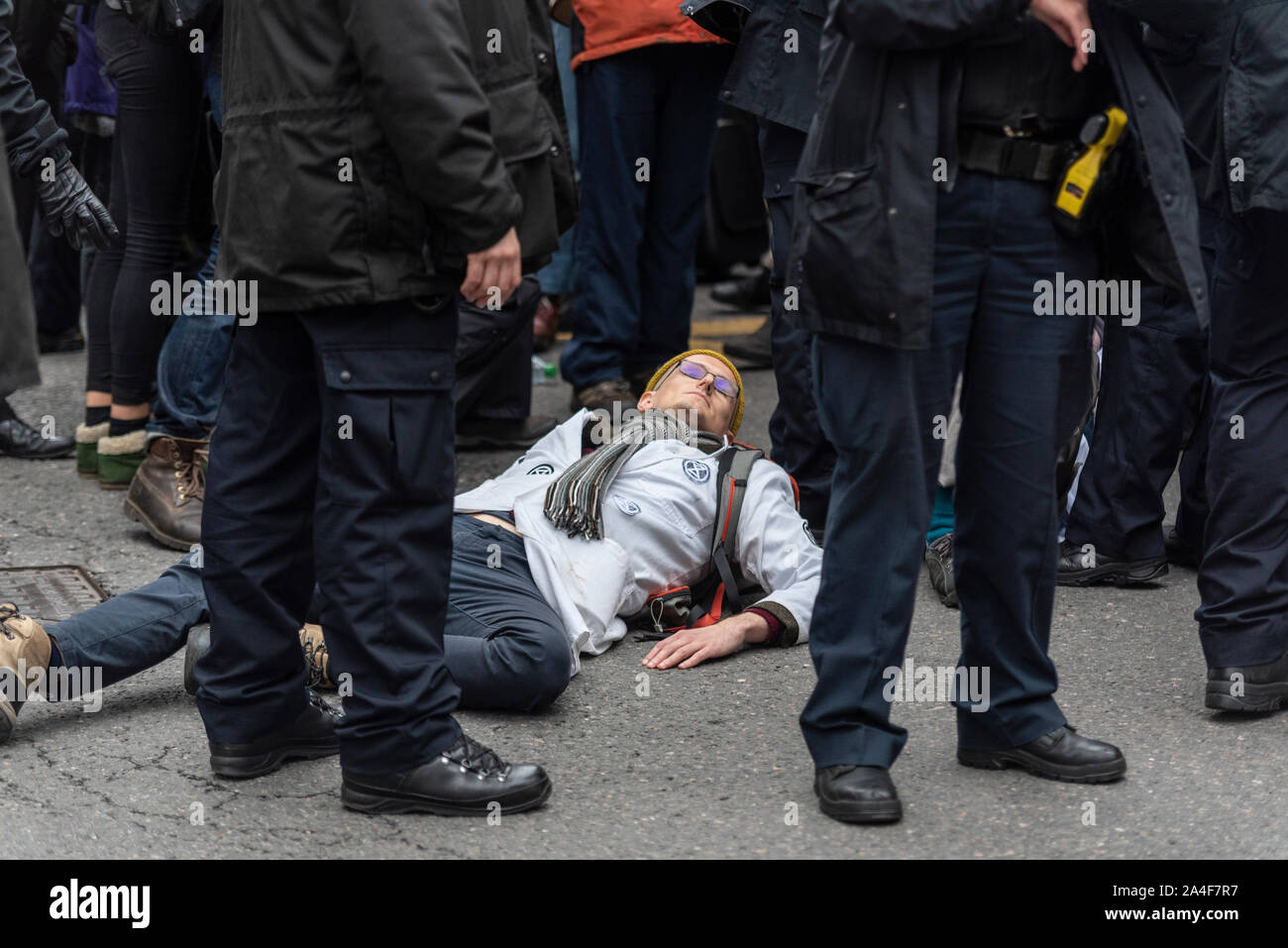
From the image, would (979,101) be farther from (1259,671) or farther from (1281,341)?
(1259,671)

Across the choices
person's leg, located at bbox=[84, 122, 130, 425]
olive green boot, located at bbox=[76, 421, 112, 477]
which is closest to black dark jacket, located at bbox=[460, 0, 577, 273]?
person's leg, located at bbox=[84, 122, 130, 425]

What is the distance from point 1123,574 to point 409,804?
2.29 metres

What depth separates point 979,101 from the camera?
2926mm

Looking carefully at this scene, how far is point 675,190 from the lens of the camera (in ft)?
19.4

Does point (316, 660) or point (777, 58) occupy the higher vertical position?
point (777, 58)

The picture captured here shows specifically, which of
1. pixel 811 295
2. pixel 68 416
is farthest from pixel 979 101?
pixel 68 416

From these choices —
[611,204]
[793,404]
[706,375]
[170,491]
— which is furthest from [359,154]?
[611,204]

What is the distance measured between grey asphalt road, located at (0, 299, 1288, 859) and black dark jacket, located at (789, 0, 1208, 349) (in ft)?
2.99

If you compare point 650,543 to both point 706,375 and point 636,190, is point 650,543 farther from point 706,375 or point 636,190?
point 636,190

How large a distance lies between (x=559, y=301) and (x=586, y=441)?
3.55 m

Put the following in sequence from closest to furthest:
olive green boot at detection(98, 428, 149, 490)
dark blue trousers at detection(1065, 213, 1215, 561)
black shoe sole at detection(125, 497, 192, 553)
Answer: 1. dark blue trousers at detection(1065, 213, 1215, 561)
2. black shoe sole at detection(125, 497, 192, 553)
3. olive green boot at detection(98, 428, 149, 490)

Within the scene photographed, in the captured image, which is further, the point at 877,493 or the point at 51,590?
the point at 51,590

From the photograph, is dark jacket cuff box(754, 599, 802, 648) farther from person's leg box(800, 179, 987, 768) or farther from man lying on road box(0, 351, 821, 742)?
person's leg box(800, 179, 987, 768)

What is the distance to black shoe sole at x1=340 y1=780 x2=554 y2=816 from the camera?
308cm
